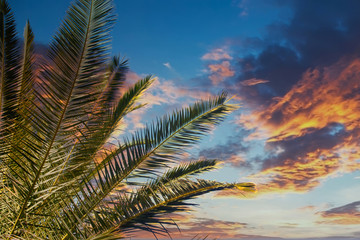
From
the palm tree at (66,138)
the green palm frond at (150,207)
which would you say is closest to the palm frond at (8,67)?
the palm tree at (66,138)

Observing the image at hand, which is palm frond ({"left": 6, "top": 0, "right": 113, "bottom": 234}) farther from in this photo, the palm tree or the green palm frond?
the green palm frond

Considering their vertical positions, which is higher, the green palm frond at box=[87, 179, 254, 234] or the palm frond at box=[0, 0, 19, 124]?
the palm frond at box=[0, 0, 19, 124]

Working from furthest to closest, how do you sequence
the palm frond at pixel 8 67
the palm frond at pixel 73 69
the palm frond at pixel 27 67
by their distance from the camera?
the palm frond at pixel 27 67
the palm frond at pixel 8 67
the palm frond at pixel 73 69

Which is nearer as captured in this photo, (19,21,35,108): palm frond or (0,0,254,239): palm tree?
(0,0,254,239): palm tree

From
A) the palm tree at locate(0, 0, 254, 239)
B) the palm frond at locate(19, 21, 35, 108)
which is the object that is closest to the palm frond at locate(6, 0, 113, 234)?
the palm tree at locate(0, 0, 254, 239)

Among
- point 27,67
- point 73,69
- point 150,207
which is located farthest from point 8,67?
point 150,207

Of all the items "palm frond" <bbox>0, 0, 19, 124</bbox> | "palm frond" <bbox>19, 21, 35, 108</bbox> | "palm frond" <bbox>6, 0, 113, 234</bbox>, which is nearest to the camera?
"palm frond" <bbox>6, 0, 113, 234</bbox>

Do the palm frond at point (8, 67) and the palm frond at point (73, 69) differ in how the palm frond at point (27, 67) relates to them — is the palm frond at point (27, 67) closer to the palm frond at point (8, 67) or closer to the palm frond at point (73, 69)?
the palm frond at point (8, 67)

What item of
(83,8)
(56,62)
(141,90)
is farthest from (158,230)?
(141,90)

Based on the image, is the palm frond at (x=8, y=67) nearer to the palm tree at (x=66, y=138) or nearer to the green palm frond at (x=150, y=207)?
the palm tree at (x=66, y=138)

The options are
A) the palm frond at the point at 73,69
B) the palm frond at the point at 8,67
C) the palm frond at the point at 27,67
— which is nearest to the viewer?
the palm frond at the point at 73,69

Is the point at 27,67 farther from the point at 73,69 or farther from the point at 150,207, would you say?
the point at 150,207

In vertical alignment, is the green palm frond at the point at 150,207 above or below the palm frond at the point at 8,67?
below

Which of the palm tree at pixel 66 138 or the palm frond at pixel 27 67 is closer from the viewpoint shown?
the palm tree at pixel 66 138
